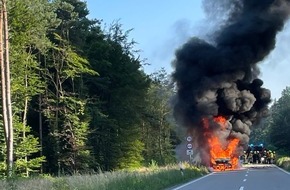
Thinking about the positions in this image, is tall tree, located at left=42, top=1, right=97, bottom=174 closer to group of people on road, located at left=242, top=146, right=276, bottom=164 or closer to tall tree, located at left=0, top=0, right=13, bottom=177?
tall tree, located at left=0, top=0, right=13, bottom=177

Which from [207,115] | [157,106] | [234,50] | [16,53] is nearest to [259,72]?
[234,50]

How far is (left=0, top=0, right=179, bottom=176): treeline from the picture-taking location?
39.1 m

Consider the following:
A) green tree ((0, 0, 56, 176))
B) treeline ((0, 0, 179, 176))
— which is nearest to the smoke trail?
treeline ((0, 0, 179, 176))

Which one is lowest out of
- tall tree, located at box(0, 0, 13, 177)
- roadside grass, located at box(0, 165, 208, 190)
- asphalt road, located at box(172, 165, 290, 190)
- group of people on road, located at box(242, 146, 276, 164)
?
asphalt road, located at box(172, 165, 290, 190)

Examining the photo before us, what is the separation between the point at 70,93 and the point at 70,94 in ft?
0.59

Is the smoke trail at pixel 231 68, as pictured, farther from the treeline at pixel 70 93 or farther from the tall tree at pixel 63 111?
the tall tree at pixel 63 111

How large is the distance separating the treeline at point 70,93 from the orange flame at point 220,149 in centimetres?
765

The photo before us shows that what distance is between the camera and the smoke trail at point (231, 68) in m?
60.8

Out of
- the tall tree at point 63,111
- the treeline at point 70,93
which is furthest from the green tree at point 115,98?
the tall tree at point 63,111

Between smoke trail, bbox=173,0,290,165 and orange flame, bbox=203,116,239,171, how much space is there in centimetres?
74

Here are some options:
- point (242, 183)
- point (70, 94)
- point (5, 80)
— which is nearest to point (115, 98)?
point (70, 94)

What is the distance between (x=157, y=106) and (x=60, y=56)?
3008 cm

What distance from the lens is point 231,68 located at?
61969 millimetres

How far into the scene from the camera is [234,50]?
6200cm
